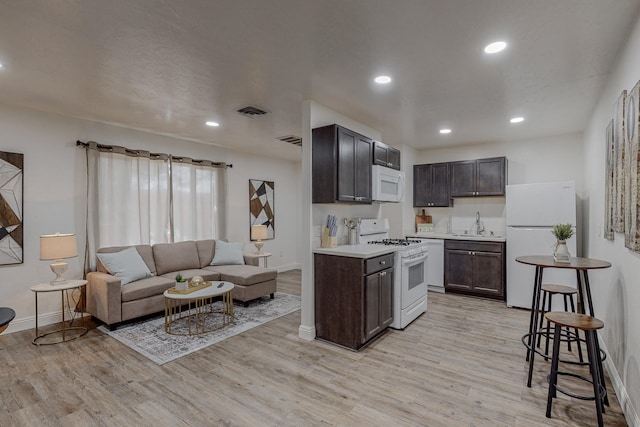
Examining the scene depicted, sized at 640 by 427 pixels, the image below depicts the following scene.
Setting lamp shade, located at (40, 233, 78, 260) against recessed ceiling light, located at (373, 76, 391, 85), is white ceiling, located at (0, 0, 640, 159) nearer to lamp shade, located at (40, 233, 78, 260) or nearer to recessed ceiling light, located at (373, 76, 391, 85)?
recessed ceiling light, located at (373, 76, 391, 85)

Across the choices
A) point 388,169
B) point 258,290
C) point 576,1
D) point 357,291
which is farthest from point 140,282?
point 576,1

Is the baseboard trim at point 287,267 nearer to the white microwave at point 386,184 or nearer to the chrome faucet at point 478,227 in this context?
the white microwave at point 386,184

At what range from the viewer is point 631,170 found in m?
1.89

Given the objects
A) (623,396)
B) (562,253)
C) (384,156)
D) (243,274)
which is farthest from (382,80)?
(243,274)

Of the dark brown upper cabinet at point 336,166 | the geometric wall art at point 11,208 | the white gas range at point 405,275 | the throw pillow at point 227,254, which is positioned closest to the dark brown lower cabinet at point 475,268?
the white gas range at point 405,275

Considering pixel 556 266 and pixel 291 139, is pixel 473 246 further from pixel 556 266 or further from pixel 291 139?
pixel 291 139

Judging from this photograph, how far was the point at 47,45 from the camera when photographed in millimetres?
2246

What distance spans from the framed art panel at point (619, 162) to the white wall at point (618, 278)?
0.10m

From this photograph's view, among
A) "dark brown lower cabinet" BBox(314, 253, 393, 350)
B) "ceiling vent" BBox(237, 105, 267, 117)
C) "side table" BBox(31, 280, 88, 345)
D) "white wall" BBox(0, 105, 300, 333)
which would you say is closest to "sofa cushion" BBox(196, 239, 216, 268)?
"white wall" BBox(0, 105, 300, 333)

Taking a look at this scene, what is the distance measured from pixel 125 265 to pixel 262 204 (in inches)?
119

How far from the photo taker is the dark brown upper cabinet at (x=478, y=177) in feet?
16.5

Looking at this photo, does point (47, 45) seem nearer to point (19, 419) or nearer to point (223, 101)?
point (223, 101)

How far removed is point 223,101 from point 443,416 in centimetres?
342

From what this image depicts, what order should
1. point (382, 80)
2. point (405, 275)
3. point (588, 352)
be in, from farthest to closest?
point (405, 275) < point (382, 80) < point (588, 352)
